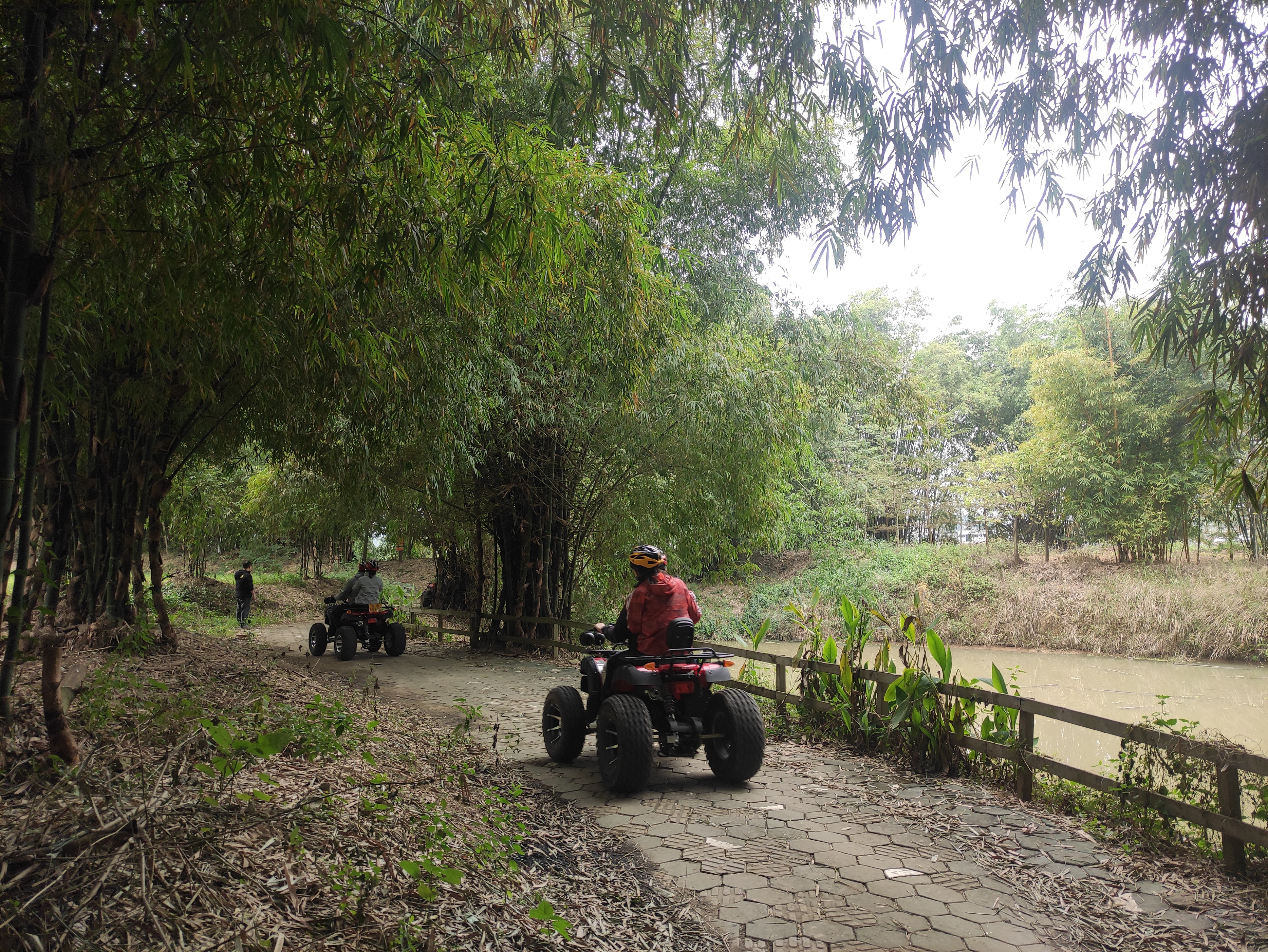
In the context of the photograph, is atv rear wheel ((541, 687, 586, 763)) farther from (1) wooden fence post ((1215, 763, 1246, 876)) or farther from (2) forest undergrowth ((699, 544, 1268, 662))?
(2) forest undergrowth ((699, 544, 1268, 662))

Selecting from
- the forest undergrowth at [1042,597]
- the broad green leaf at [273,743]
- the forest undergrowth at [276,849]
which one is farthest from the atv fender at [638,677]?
the forest undergrowth at [1042,597]

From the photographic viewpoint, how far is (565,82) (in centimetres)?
256

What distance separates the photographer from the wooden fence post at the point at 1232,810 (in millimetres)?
3184

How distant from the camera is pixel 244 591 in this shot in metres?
15.1

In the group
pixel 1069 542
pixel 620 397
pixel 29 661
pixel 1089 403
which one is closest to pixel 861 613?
pixel 620 397

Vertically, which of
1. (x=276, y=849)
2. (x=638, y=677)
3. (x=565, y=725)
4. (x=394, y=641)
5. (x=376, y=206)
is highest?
(x=376, y=206)

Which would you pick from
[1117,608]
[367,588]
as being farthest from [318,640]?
[1117,608]

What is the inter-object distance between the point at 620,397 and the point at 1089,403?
1420 centimetres

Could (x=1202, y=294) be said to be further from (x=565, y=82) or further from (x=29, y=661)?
(x=29, y=661)

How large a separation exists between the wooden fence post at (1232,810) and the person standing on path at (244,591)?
1514cm

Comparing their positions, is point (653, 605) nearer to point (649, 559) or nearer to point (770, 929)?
point (649, 559)

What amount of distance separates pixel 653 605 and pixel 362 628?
23.5ft

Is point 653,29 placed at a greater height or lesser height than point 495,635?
greater

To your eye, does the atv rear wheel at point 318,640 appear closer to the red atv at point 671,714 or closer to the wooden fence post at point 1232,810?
the red atv at point 671,714
